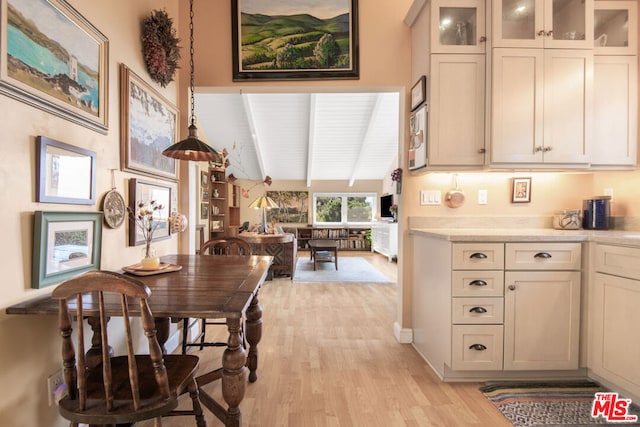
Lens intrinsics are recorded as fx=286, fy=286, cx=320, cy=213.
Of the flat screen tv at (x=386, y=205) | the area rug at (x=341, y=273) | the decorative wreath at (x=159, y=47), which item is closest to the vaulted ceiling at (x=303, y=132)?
the flat screen tv at (x=386, y=205)

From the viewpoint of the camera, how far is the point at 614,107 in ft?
7.06

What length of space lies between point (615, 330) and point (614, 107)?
1.62m

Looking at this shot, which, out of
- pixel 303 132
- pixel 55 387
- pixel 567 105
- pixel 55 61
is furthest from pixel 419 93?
pixel 303 132

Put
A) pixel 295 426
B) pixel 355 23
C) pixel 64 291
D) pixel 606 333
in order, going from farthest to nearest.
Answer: pixel 355 23, pixel 606 333, pixel 295 426, pixel 64 291

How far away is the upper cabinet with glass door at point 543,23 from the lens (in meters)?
2.06

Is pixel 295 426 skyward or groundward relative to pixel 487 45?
groundward

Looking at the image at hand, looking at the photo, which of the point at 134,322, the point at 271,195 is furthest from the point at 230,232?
the point at 134,322

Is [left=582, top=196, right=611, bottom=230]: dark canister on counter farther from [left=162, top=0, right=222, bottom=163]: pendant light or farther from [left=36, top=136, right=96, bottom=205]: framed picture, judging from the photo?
[left=36, top=136, right=96, bottom=205]: framed picture

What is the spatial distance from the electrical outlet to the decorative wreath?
189cm

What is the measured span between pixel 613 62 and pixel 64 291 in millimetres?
3537

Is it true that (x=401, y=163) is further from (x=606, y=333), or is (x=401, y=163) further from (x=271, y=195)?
(x=271, y=195)

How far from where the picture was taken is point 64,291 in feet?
3.01

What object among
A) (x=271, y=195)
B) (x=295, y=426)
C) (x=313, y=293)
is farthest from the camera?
(x=271, y=195)

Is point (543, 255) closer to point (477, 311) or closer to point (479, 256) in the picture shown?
point (479, 256)
